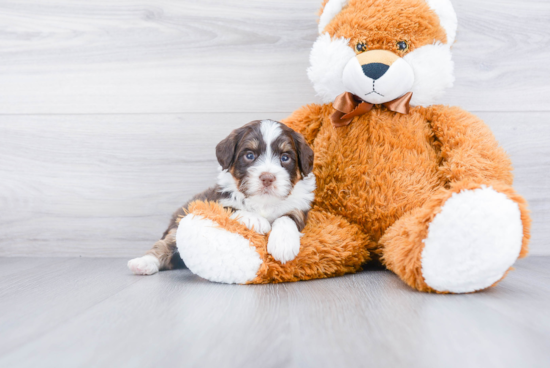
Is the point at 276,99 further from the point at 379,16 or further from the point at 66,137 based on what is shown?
the point at 66,137

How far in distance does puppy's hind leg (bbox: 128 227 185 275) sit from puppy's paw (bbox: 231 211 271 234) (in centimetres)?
43

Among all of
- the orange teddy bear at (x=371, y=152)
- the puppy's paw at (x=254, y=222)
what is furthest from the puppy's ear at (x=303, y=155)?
the puppy's paw at (x=254, y=222)

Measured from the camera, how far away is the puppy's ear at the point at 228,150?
5.21ft

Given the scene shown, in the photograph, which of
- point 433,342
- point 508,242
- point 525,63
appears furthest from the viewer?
point 525,63

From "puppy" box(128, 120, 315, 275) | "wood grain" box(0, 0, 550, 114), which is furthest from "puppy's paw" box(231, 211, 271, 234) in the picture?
"wood grain" box(0, 0, 550, 114)

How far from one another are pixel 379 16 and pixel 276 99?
2.27 feet

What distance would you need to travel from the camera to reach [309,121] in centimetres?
184

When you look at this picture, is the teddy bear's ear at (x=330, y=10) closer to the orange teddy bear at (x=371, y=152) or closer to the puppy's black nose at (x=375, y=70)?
the orange teddy bear at (x=371, y=152)

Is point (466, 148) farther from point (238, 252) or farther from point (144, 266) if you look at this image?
point (144, 266)

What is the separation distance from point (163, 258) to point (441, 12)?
1523 millimetres

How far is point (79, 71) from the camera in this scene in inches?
86.7

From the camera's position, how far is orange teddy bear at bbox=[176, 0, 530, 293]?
141 centimetres

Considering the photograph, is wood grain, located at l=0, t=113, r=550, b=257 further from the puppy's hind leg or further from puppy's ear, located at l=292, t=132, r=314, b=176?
puppy's ear, located at l=292, t=132, r=314, b=176

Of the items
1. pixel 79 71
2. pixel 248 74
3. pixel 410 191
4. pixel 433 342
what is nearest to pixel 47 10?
pixel 79 71
